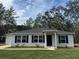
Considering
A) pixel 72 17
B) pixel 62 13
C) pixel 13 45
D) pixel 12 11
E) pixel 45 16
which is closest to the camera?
pixel 13 45

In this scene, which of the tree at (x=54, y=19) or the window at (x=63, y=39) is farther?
the tree at (x=54, y=19)

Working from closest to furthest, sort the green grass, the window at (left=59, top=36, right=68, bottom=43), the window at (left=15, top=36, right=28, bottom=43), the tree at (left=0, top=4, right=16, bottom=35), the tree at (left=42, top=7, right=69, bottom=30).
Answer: the green grass → the window at (left=59, top=36, right=68, bottom=43) → the window at (left=15, top=36, right=28, bottom=43) → the tree at (left=42, top=7, right=69, bottom=30) → the tree at (left=0, top=4, right=16, bottom=35)

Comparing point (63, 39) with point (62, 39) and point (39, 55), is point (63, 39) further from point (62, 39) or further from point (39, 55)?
point (39, 55)

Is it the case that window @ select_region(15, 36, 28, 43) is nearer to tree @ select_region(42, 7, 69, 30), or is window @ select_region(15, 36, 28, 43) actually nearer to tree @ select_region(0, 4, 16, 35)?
tree @ select_region(42, 7, 69, 30)

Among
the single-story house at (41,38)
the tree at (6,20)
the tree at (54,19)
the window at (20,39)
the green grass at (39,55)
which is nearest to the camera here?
the green grass at (39,55)

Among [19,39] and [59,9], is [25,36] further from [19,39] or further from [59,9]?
[59,9]

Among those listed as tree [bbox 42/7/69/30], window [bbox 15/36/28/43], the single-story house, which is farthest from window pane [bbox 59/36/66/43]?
tree [bbox 42/7/69/30]

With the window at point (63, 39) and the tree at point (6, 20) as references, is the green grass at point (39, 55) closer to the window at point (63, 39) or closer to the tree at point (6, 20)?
the window at point (63, 39)

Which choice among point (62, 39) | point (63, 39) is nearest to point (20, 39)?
point (62, 39)

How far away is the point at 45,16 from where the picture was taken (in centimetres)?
5509

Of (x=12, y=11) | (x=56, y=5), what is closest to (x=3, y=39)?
(x=12, y=11)

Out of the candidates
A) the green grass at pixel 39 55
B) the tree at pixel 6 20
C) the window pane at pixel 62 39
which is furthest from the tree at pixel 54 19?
the green grass at pixel 39 55

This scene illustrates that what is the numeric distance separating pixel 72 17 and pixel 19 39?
24.0 metres

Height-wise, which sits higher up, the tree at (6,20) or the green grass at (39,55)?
the tree at (6,20)
